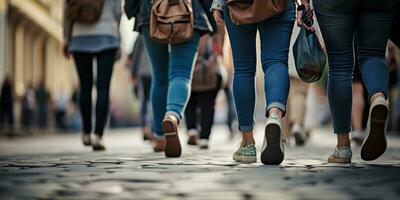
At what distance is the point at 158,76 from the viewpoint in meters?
6.58

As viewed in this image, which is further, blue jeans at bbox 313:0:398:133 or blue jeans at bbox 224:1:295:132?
blue jeans at bbox 224:1:295:132

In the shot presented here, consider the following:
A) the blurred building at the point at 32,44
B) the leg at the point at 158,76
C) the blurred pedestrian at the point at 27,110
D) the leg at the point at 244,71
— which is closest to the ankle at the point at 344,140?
the leg at the point at 244,71

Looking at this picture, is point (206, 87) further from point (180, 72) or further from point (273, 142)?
point (273, 142)

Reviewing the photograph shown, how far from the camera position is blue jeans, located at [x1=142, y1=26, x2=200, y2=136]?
580cm

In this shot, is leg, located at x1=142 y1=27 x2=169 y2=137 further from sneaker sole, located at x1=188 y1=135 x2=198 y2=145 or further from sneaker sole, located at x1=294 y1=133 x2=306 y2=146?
sneaker sole, located at x1=294 y1=133 x2=306 y2=146

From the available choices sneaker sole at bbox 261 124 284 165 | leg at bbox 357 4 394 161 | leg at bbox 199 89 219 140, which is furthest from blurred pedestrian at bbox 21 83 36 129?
leg at bbox 357 4 394 161

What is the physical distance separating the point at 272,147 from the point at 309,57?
630mm

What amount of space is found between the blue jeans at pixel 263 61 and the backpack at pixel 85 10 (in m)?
2.65

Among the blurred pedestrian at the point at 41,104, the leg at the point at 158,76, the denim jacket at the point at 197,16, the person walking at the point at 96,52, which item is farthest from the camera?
the blurred pedestrian at the point at 41,104

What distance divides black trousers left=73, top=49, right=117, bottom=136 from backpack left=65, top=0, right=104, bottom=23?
0.34 metres

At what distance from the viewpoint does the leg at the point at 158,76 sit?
640 centimetres

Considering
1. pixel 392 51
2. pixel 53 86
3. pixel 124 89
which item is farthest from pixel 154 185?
pixel 124 89

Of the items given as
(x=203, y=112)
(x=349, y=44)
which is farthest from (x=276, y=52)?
(x=203, y=112)

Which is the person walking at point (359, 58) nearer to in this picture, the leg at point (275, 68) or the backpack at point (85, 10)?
the leg at point (275, 68)
